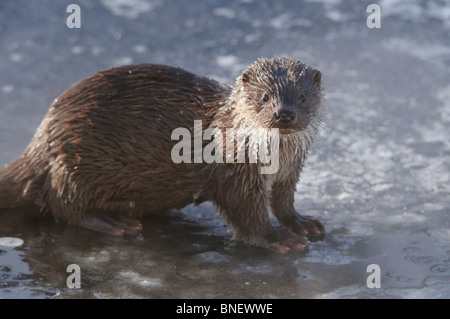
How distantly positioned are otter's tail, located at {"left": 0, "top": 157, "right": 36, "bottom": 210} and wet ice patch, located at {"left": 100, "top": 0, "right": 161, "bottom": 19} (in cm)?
311

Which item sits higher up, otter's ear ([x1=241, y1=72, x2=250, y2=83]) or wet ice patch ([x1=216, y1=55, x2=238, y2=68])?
wet ice patch ([x1=216, y1=55, x2=238, y2=68])

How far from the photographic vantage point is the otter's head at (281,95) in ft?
10.8

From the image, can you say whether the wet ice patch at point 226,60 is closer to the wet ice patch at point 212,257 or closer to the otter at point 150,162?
the otter at point 150,162

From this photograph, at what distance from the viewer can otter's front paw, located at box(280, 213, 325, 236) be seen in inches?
150

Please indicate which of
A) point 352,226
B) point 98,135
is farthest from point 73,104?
point 352,226

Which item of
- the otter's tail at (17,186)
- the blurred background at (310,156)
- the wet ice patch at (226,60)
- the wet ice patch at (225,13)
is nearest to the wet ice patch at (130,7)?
the blurred background at (310,156)

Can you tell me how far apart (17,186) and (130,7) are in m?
3.37

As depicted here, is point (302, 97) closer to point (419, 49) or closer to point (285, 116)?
point (285, 116)

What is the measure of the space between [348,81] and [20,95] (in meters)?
2.54

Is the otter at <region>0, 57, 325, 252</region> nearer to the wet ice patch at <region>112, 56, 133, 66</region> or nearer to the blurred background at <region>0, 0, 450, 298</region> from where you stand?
the blurred background at <region>0, 0, 450, 298</region>

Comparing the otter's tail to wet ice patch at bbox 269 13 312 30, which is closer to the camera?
the otter's tail

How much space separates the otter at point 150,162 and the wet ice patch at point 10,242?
0.78 ft

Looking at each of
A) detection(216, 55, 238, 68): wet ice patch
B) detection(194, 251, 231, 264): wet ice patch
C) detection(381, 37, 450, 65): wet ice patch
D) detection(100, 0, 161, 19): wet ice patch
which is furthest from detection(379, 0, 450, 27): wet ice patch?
detection(194, 251, 231, 264): wet ice patch
